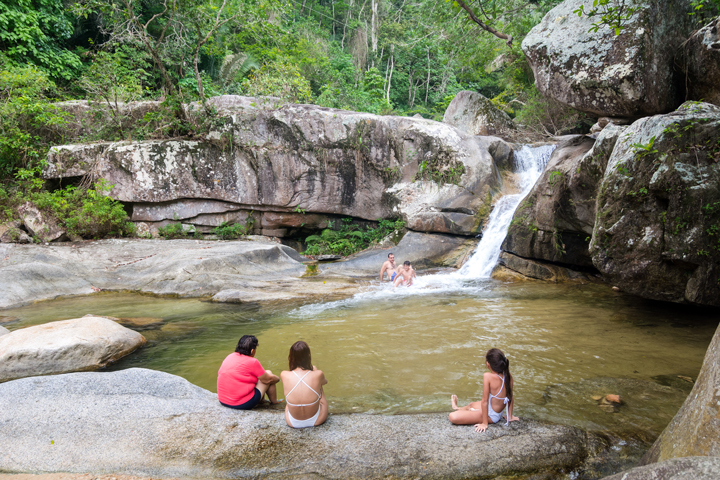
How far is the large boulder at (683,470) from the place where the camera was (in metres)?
1.87

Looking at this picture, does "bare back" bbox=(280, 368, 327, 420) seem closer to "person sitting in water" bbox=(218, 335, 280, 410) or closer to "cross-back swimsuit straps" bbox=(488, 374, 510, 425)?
"person sitting in water" bbox=(218, 335, 280, 410)

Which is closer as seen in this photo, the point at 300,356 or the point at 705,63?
the point at 300,356

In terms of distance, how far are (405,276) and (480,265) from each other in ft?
8.34

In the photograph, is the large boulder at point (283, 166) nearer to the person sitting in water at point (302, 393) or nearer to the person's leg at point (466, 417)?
the person's leg at point (466, 417)

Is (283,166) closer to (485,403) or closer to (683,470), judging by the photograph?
(485,403)

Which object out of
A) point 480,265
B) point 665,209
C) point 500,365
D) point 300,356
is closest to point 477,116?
point 480,265

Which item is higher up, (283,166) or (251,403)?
(283,166)

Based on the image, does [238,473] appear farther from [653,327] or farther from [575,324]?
[653,327]

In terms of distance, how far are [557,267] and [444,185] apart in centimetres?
470

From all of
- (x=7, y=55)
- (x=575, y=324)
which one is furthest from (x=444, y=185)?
(x=7, y=55)

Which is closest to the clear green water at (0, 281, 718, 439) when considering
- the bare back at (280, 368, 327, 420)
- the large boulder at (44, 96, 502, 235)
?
the bare back at (280, 368, 327, 420)

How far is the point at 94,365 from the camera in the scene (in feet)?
17.6

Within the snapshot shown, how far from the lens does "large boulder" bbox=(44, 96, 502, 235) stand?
13.2m

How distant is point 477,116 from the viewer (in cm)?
1700
